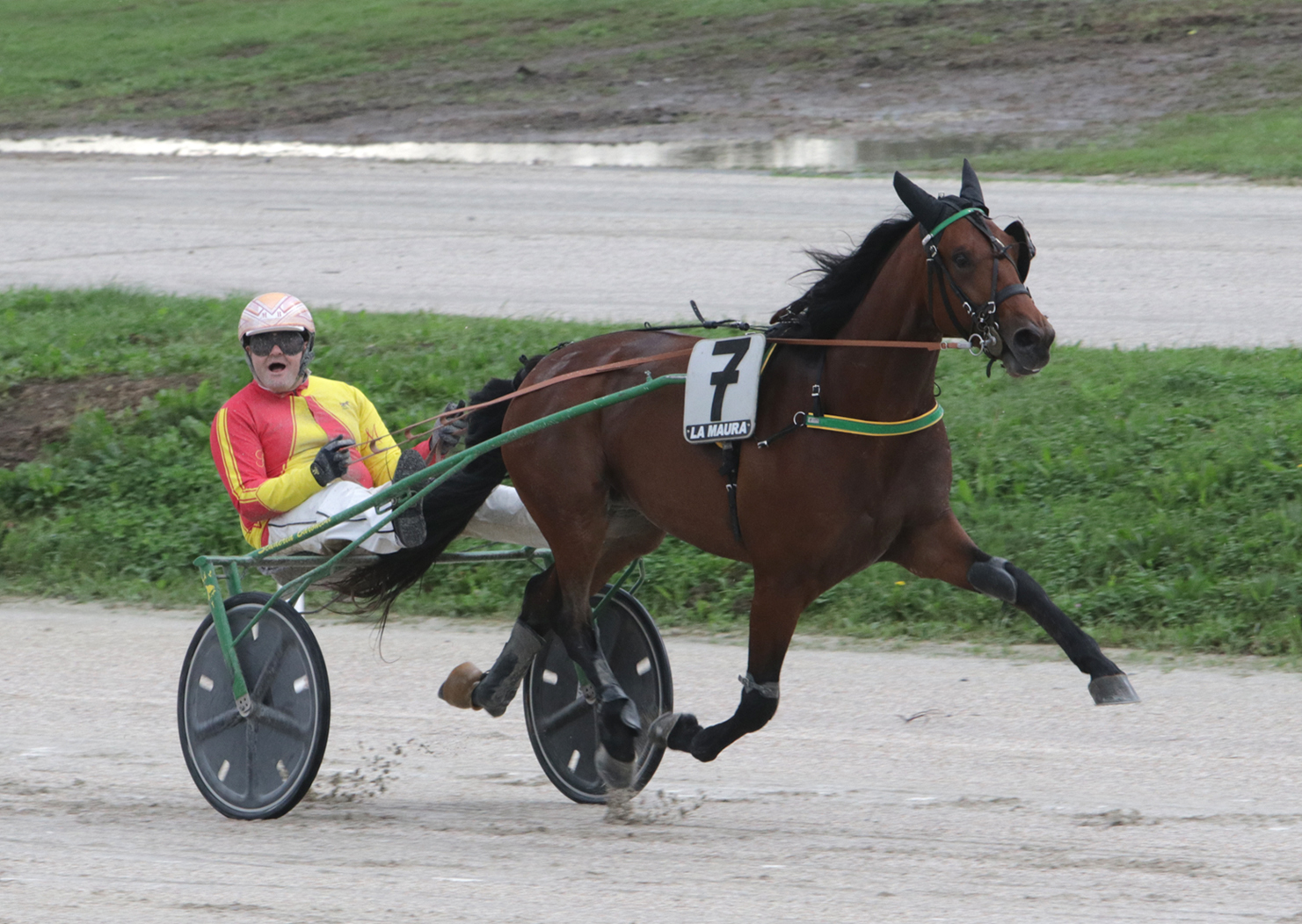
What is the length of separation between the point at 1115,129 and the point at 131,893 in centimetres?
1456

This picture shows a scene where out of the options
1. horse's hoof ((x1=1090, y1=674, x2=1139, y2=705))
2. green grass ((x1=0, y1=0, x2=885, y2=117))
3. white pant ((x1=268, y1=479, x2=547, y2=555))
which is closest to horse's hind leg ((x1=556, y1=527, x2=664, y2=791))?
white pant ((x1=268, y1=479, x2=547, y2=555))

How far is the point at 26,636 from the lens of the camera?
7227mm

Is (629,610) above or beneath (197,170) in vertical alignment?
beneath

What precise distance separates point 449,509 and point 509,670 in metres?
0.57

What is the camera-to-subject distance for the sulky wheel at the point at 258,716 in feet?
16.7

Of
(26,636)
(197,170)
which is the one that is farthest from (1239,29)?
(26,636)

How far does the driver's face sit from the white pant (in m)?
0.37

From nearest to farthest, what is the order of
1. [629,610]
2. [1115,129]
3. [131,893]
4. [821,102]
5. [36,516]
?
[131,893] < [629,610] < [36,516] < [1115,129] < [821,102]

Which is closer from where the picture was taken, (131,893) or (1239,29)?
(131,893)

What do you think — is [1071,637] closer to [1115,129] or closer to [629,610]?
[629,610]

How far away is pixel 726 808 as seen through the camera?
16.5ft

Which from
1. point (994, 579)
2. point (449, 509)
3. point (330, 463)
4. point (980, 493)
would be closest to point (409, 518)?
point (449, 509)

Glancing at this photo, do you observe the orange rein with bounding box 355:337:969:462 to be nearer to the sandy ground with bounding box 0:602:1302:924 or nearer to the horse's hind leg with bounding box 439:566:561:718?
the horse's hind leg with bounding box 439:566:561:718

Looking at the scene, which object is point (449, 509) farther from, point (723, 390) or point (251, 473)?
point (723, 390)
